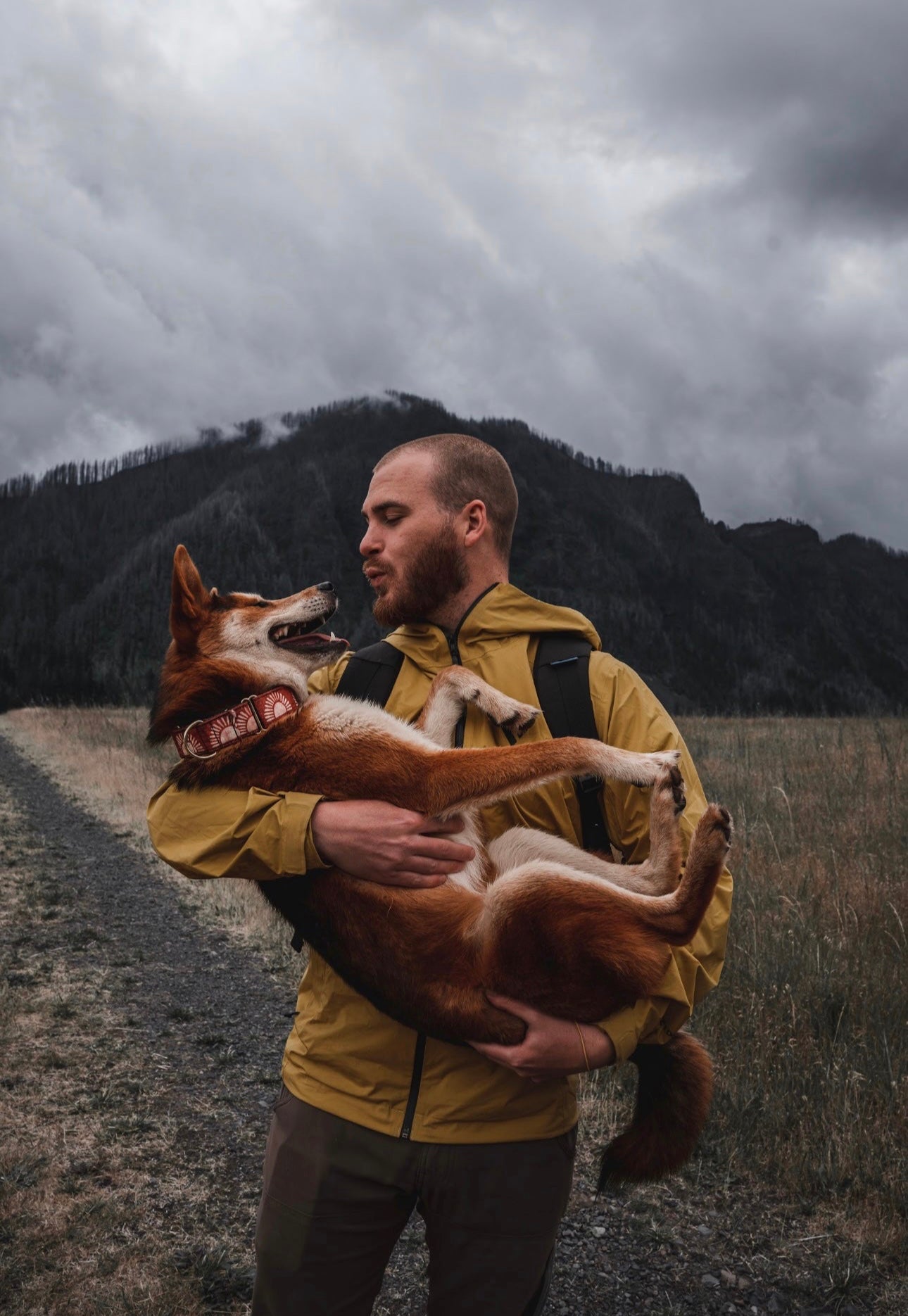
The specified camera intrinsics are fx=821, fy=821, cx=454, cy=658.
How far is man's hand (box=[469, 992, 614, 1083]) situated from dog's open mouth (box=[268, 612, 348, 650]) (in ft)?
4.96

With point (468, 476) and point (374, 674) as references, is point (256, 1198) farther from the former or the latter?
point (468, 476)

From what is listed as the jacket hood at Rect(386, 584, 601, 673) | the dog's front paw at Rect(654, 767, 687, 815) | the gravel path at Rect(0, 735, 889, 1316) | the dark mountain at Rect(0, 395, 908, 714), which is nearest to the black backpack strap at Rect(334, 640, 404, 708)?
the jacket hood at Rect(386, 584, 601, 673)

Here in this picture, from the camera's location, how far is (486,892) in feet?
6.93

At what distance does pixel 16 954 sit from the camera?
22.8 feet

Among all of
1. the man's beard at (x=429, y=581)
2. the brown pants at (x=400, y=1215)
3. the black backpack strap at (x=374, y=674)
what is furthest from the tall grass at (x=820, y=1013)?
the man's beard at (x=429, y=581)

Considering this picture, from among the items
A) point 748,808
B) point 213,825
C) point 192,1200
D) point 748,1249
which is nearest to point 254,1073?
point 192,1200

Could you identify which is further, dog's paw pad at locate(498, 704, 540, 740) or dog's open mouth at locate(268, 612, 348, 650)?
dog's open mouth at locate(268, 612, 348, 650)

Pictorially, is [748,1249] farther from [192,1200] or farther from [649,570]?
[649,570]

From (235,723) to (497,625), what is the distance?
86 cm

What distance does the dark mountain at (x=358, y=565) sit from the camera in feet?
229

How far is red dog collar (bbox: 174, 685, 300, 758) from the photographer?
7.93 feet

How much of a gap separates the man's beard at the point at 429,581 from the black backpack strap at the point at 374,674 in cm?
21

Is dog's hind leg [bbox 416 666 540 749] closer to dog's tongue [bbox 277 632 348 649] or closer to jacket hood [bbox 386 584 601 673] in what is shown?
jacket hood [bbox 386 584 601 673]

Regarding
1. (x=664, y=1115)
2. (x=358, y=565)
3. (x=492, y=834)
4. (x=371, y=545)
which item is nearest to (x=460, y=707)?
(x=492, y=834)
